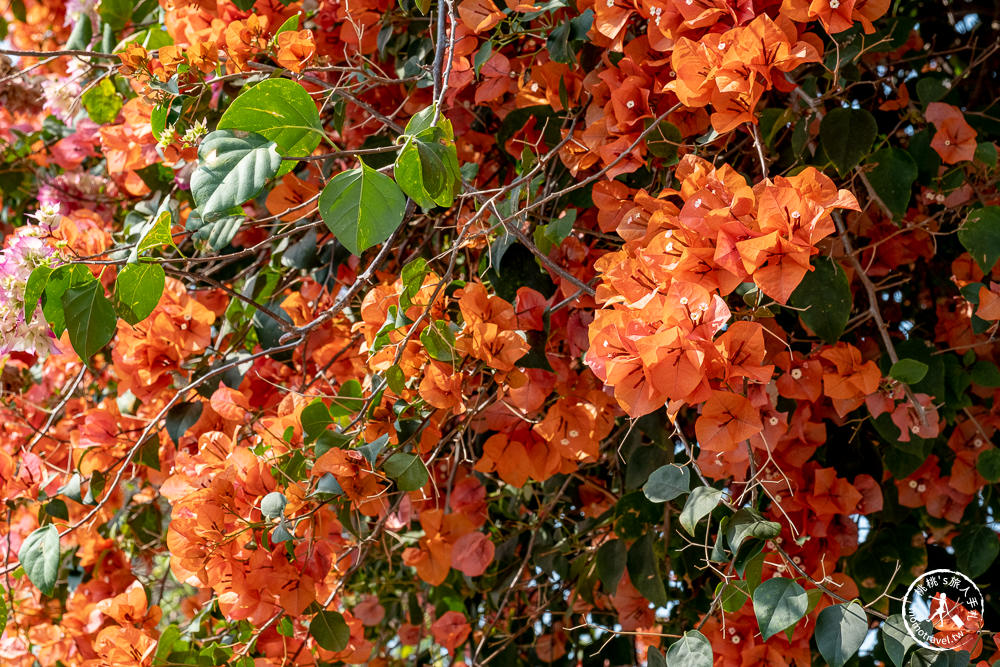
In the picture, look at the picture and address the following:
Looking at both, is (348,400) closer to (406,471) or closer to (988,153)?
(406,471)

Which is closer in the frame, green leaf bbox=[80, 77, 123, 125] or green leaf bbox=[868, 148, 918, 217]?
green leaf bbox=[868, 148, 918, 217]

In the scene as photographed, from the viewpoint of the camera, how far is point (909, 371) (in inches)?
32.0

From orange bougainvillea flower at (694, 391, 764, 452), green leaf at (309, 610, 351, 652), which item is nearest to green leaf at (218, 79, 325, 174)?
orange bougainvillea flower at (694, 391, 764, 452)

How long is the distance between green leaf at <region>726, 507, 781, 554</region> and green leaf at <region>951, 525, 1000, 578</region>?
1.20 feet

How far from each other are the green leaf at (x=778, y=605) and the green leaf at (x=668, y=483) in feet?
0.31

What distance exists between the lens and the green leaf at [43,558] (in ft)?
2.86

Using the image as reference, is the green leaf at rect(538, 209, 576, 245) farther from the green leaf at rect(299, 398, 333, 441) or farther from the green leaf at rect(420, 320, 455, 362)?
the green leaf at rect(299, 398, 333, 441)

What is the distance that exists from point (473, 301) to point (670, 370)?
0.26 meters

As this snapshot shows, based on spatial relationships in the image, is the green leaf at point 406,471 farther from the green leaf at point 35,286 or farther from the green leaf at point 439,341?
the green leaf at point 35,286

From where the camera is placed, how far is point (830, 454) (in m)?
1.03

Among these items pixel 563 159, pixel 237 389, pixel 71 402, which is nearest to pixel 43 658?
pixel 71 402

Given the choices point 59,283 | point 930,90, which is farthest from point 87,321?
point 930,90

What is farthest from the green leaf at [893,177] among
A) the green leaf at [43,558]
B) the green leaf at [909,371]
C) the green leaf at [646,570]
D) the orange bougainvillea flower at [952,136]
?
the green leaf at [43,558]

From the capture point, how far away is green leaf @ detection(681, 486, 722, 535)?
0.68 m
